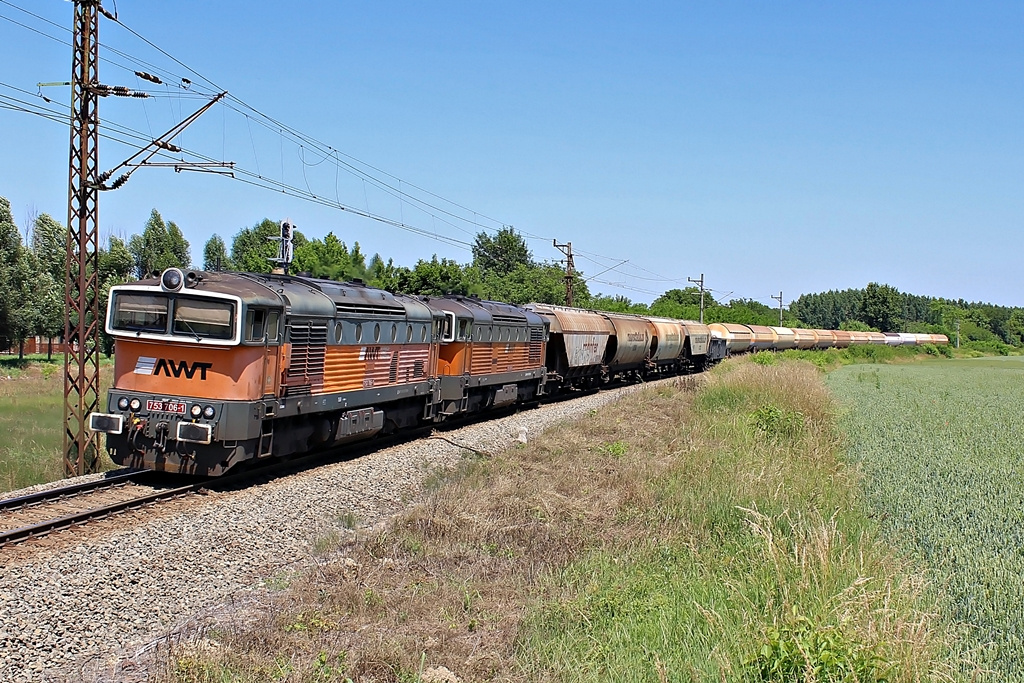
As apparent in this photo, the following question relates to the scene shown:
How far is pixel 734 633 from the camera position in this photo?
6859 mm

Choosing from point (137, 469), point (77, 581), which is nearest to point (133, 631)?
point (77, 581)

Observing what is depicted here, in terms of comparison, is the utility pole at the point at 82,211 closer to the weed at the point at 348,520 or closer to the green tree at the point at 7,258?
the weed at the point at 348,520

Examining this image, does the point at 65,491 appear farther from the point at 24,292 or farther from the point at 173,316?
the point at 24,292

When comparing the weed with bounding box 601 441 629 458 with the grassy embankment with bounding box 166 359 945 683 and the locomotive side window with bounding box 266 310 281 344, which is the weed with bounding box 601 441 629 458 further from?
the locomotive side window with bounding box 266 310 281 344

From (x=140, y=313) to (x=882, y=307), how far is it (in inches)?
5001

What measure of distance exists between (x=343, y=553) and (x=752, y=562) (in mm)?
4762

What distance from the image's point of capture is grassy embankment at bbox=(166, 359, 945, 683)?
6.28 m

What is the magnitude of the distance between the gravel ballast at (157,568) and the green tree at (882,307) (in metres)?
123

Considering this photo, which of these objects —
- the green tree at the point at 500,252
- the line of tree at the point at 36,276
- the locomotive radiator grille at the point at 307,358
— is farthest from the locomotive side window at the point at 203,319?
the green tree at the point at 500,252

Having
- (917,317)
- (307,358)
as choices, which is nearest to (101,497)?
(307,358)

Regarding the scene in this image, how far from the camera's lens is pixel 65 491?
1192 cm

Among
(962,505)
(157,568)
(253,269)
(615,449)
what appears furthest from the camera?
(253,269)

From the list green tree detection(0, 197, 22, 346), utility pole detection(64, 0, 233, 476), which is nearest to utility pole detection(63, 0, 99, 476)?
utility pole detection(64, 0, 233, 476)

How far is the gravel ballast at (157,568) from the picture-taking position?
23.2 feet
